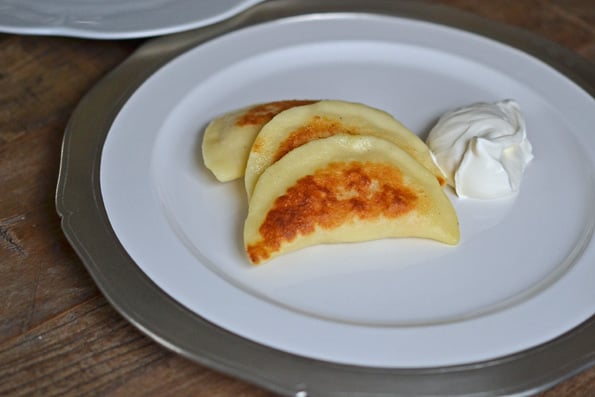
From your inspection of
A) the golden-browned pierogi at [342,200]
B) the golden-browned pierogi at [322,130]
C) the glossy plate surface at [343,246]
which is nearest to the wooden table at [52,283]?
the glossy plate surface at [343,246]

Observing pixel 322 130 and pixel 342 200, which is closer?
pixel 342 200

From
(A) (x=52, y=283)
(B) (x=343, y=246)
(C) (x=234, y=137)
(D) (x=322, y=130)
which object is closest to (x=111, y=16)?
(C) (x=234, y=137)

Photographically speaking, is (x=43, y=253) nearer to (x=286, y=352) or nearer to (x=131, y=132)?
(x=131, y=132)

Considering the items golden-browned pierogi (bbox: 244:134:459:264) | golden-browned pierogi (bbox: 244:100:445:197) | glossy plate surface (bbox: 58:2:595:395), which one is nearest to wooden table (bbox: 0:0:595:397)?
glossy plate surface (bbox: 58:2:595:395)

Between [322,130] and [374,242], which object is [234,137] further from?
[374,242]

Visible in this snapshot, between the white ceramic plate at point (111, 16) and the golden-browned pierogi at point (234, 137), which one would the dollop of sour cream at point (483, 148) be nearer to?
the golden-browned pierogi at point (234, 137)
